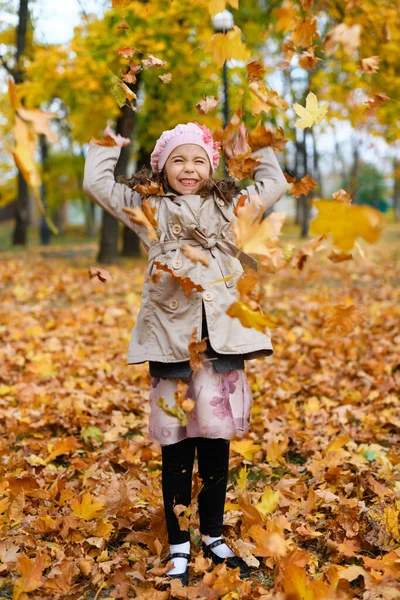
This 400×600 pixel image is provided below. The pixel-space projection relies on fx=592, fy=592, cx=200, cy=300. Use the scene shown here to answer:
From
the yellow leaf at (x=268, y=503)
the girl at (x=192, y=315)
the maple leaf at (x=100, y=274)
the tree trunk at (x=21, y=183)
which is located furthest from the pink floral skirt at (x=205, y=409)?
the tree trunk at (x=21, y=183)

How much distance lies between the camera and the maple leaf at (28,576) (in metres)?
2.01

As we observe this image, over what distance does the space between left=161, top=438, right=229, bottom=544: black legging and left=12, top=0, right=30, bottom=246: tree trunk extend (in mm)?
8776

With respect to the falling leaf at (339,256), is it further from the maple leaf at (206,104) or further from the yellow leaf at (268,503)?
the yellow leaf at (268,503)

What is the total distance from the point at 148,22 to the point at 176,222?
8.33m

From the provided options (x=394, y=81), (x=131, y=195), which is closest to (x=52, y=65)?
(x=394, y=81)

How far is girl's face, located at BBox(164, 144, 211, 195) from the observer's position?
7.26 ft

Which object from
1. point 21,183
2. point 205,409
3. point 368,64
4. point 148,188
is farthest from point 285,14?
point 21,183

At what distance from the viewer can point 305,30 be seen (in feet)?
6.51

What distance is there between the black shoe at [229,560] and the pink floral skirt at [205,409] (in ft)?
1.48

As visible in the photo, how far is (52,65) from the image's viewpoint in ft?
35.2

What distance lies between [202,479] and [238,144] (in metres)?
1.28

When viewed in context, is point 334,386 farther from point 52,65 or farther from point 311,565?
point 52,65

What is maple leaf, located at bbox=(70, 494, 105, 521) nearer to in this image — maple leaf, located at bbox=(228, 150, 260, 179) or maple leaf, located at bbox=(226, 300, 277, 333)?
maple leaf, located at bbox=(226, 300, 277, 333)

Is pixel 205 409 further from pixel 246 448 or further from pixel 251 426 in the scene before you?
pixel 251 426
